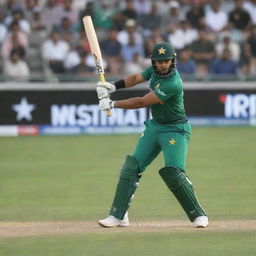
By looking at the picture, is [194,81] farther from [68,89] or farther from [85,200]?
[85,200]

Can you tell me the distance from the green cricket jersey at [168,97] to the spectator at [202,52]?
9.67 metres

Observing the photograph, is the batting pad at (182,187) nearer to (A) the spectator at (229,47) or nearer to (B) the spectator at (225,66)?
(B) the spectator at (225,66)

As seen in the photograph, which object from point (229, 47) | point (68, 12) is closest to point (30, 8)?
point (68, 12)

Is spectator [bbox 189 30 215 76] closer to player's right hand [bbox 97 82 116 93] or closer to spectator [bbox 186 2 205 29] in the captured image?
spectator [bbox 186 2 205 29]

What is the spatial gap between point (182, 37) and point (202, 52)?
1.96ft

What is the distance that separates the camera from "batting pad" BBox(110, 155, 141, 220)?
8.30m

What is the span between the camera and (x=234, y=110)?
16.9m

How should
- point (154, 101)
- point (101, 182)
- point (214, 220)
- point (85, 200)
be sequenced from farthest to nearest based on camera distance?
point (101, 182), point (85, 200), point (214, 220), point (154, 101)

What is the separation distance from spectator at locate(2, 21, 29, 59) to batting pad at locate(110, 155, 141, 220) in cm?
953

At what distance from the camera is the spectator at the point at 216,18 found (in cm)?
1906

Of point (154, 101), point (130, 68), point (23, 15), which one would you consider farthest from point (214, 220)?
point (23, 15)

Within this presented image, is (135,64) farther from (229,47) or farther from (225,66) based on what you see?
(229,47)

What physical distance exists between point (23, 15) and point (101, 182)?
302 inches

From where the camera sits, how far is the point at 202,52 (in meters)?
18.2
